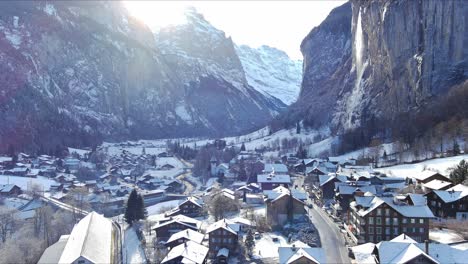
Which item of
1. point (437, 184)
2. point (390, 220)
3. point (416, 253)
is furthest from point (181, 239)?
point (437, 184)

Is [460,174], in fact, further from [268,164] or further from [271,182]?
[268,164]

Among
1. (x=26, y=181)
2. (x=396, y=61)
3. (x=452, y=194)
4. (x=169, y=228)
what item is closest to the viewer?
(x=452, y=194)

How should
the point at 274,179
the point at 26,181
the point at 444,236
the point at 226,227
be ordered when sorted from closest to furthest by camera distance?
the point at 444,236 < the point at 226,227 < the point at 274,179 < the point at 26,181

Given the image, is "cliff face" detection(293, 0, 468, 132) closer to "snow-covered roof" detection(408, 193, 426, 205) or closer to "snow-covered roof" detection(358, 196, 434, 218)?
"snow-covered roof" detection(408, 193, 426, 205)

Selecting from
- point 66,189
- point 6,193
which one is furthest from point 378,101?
point 6,193

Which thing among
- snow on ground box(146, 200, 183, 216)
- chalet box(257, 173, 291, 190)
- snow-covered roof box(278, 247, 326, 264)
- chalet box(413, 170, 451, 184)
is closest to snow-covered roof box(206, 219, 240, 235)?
snow-covered roof box(278, 247, 326, 264)

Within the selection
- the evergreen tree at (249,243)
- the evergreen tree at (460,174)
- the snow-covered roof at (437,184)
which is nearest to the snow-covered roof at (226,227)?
the evergreen tree at (249,243)

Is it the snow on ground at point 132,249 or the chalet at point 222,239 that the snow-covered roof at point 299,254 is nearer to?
the chalet at point 222,239
